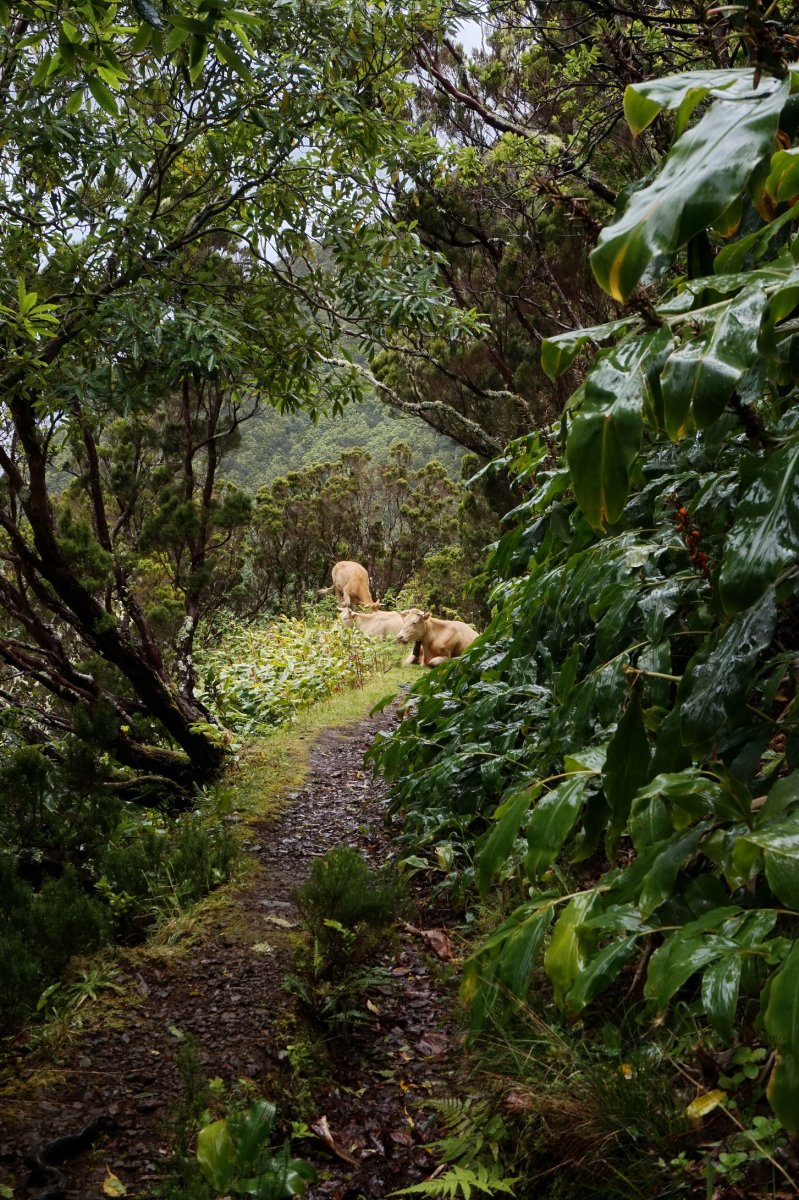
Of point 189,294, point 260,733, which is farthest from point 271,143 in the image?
point 260,733

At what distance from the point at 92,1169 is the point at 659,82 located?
2.78 m

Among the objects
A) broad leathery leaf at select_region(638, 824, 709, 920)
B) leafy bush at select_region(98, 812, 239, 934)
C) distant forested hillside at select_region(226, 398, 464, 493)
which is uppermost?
distant forested hillside at select_region(226, 398, 464, 493)

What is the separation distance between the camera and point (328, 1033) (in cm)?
297

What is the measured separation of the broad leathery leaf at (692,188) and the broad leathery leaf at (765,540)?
368 mm

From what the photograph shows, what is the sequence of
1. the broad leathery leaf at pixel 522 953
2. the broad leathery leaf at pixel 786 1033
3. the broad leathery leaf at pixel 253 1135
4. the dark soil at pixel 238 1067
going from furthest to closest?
1. the dark soil at pixel 238 1067
2. the broad leathery leaf at pixel 253 1135
3. the broad leathery leaf at pixel 522 953
4. the broad leathery leaf at pixel 786 1033

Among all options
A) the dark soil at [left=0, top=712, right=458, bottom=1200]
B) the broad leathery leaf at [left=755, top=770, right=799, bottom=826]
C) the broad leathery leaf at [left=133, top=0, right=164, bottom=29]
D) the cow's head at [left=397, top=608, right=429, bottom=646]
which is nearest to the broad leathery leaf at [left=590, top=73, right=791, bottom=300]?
the broad leathery leaf at [left=755, top=770, right=799, bottom=826]

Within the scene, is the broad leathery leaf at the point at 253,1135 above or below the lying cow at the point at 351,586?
below

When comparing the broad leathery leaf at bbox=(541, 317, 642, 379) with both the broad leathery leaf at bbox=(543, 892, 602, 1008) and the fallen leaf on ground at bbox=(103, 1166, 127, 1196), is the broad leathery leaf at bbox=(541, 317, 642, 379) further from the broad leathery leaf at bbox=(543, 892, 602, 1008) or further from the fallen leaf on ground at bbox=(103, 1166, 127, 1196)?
the fallen leaf on ground at bbox=(103, 1166, 127, 1196)

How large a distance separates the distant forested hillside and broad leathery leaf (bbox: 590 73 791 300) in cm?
2569

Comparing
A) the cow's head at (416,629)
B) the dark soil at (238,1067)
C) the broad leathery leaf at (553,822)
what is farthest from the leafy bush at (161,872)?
the cow's head at (416,629)

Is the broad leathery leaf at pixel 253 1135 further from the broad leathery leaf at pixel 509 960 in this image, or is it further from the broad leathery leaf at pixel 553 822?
the broad leathery leaf at pixel 553 822

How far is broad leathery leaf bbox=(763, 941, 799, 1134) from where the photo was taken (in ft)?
2.62

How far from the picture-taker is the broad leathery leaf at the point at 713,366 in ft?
3.01

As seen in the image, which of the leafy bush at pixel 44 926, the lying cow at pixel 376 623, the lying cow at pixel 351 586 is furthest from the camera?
the lying cow at pixel 351 586
